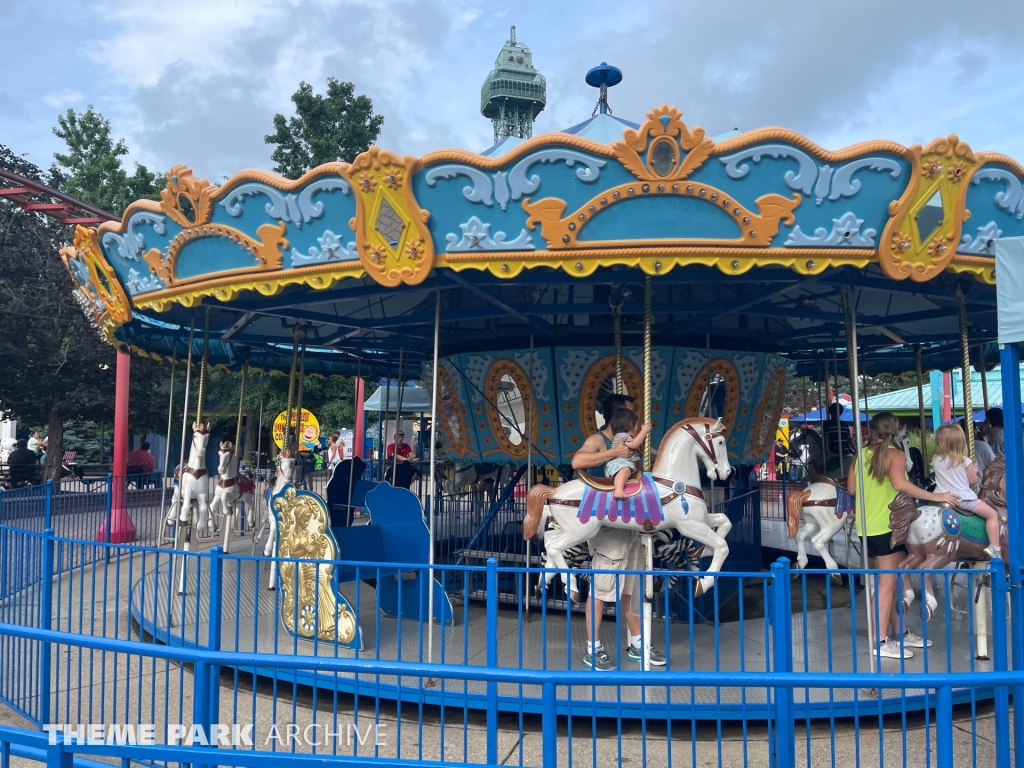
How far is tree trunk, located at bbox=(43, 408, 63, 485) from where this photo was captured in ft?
57.4

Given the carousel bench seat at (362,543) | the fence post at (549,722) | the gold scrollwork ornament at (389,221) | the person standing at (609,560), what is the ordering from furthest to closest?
the carousel bench seat at (362,543) < the person standing at (609,560) < the gold scrollwork ornament at (389,221) < the fence post at (549,722)

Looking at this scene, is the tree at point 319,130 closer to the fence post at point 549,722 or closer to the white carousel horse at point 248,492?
the white carousel horse at point 248,492

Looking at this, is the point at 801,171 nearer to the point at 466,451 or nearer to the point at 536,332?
the point at 536,332

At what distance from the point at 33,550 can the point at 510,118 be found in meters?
80.4

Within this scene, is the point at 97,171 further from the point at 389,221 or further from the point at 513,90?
the point at 513,90

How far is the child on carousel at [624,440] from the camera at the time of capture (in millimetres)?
5102

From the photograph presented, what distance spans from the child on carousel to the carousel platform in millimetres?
943

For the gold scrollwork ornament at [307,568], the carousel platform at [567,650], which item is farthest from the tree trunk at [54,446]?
A: the gold scrollwork ornament at [307,568]

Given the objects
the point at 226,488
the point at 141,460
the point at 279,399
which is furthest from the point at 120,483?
the point at 279,399

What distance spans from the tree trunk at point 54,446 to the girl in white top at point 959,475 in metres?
17.7

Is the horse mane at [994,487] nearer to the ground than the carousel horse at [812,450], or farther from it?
nearer to the ground

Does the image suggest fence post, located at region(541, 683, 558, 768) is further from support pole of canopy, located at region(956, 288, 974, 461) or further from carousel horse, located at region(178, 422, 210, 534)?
carousel horse, located at region(178, 422, 210, 534)

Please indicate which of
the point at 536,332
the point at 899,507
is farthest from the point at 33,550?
the point at 899,507

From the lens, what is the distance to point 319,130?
26.2 meters
